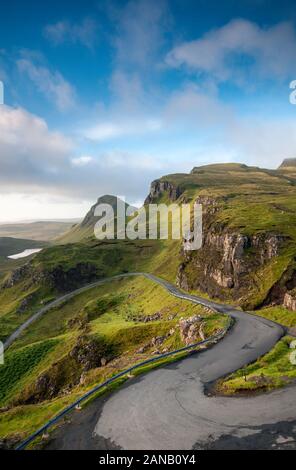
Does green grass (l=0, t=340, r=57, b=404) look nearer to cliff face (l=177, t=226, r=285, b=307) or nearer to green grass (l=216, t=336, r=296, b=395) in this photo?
cliff face (l=177, t=226, r=285, b=307)

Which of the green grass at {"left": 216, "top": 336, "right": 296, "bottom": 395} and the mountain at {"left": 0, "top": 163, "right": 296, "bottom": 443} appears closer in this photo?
the green grass at {"left": 216, "top": 336, "right": 296, "bottom": 395}

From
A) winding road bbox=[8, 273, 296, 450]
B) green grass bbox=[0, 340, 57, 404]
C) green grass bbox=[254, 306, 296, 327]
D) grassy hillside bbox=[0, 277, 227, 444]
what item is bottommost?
green grass bbox=[0, 340, 57, 404]

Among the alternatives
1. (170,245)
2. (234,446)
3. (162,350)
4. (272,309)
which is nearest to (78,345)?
(162,350)

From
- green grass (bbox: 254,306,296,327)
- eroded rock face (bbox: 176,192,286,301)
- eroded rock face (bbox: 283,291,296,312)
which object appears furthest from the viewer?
eroded rock face (bbox: 176,192,286,301)

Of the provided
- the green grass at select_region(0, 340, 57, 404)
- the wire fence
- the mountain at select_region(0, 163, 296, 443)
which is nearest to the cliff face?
the mountain at select_region(0, 163, 296, 443)

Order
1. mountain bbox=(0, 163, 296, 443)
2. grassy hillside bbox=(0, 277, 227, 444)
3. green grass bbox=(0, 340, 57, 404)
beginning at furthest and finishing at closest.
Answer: green grass bbox=(0, 340, 57, 404) < mountain bbox=(0, 163, 296, 443) < grassy hillside bbox=(0, 277, 227, 444)
